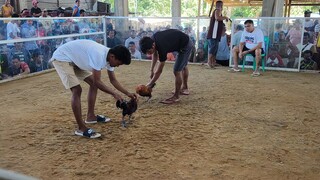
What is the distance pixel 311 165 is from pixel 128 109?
2.24m

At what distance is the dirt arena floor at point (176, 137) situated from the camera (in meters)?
3.17

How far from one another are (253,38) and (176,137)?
16.4 feet

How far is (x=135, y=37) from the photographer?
1062 cm

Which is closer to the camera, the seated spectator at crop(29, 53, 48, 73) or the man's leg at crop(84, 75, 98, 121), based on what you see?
the man's leg at crop(84, 75, 98, 121)

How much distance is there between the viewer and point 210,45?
911 centimetres

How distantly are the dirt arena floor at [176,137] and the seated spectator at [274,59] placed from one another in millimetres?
2517

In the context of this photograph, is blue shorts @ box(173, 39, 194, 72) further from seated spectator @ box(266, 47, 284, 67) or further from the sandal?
seated spectator @ box(266, 47, 284, 67)

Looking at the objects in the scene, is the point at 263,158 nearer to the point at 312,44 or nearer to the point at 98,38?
the point at 312,44

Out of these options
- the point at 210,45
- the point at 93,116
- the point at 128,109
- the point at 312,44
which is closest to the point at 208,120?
the point at 128,109

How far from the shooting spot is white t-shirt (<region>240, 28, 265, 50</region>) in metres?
8.02

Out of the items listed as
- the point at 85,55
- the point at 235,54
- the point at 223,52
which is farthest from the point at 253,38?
the point at 85,55

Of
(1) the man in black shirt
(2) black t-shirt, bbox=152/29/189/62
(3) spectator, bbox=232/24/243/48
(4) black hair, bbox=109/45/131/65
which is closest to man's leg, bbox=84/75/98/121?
(4) black hair, bbox=109/45/131/65

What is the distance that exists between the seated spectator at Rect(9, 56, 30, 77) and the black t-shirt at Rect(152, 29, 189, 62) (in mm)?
4288

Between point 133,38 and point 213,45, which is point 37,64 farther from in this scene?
point 213,45
